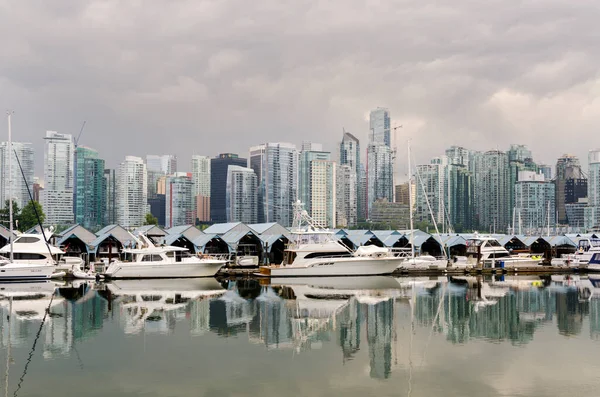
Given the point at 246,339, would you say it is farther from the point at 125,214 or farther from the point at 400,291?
the point at 125,214

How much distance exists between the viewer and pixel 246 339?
23406 mm

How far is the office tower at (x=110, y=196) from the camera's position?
13375cm

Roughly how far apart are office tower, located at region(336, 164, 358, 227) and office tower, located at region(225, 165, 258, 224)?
2025cm

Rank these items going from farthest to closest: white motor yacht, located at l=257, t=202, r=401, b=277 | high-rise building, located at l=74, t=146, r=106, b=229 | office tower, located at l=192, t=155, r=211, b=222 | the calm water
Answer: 1. office tower, located at l=192, t=155, r=211, b=222
2. high-rise building, located at l=74, t=146, r=106, b=229
3. white motor yacht, located at l=257, t=202, r=401, b=277
4. the calm water

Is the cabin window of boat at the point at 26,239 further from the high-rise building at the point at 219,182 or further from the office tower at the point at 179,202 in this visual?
the high-rise building at the point at 219,182

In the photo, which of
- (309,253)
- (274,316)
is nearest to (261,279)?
(309,253)

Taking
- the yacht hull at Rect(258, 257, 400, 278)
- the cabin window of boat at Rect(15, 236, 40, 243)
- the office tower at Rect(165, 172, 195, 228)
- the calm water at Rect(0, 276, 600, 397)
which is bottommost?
the calm water at Rect(0, 276, 600, 397)

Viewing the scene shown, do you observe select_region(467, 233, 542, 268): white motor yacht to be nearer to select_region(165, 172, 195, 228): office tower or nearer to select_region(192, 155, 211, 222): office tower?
select_region(165, 172, 195, 228): office tower

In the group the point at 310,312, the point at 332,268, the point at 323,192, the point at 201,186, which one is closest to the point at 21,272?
the point at 332,268

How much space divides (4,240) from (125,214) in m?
86.4

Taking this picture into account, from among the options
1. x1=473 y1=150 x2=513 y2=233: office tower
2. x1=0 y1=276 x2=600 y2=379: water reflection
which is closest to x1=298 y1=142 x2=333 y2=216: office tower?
x1=473 y1=150 x2=513 y2=233: office tower

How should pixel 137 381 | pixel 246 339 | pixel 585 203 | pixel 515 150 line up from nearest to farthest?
pixel 137 381 < pixel 246 339 < pixel 585 203 < pixel 515 150

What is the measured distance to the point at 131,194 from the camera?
467ft

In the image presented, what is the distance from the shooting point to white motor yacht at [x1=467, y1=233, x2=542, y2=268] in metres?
58.2
